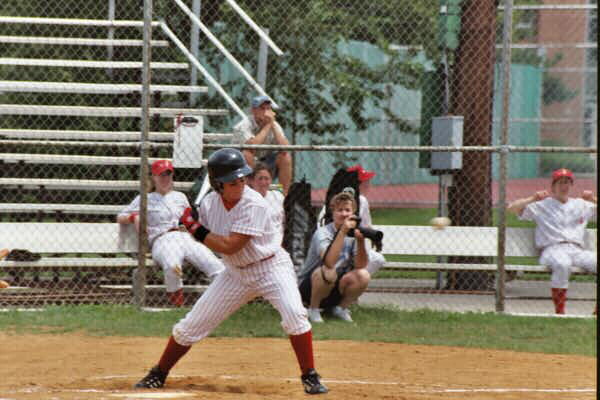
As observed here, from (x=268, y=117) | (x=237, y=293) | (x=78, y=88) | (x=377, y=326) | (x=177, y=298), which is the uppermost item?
(x=78, y=88)

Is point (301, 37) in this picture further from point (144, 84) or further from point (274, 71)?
point (144, 84)

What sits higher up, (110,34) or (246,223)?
(110,34)

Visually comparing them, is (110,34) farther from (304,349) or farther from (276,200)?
(304,349)

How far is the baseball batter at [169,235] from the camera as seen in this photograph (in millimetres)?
10797

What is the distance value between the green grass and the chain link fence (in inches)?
21.6

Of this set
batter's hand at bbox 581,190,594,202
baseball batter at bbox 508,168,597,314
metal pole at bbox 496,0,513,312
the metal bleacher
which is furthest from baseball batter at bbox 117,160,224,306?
batter's hand at bbox 581,190,594,202

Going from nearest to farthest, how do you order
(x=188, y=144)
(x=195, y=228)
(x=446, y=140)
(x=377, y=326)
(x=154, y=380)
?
(x=195, y=228) < (x=154, y=380) < (x=377, y=326) < (x=188, y=144) < (x=446, y=140)

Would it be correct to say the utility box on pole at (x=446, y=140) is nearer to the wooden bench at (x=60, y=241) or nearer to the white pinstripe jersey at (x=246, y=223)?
the wooden bench at (x=60, y=241)

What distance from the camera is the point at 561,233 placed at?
36.2ft

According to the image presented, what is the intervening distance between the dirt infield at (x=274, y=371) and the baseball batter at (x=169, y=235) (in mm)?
1454

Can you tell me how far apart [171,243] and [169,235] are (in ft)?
0.42

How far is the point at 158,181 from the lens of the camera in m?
11.1

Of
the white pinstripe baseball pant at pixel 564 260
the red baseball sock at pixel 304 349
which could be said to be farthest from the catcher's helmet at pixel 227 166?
the white pinstripe baseball pant at pixel 564 260

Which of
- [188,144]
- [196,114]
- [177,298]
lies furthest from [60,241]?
[196,114]
